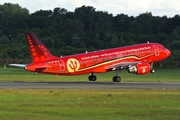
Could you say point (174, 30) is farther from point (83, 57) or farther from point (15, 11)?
point (83, 57)

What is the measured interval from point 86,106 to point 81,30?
12747cm

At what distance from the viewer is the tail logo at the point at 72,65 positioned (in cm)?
6078

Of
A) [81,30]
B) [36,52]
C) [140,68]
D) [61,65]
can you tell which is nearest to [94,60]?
[61,65]

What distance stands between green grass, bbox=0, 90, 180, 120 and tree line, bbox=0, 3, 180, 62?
6645 cm

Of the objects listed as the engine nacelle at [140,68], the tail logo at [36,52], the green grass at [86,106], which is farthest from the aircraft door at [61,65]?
the green grass at [86,106]

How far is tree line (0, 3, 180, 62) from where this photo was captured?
125m

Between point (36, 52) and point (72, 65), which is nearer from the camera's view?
point (36, 52)

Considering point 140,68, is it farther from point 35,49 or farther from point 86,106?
point 86,106

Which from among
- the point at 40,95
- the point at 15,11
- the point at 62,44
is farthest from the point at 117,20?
the point at 40,95

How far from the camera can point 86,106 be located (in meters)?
34.4

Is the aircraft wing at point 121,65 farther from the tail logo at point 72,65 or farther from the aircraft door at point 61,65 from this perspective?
the aircraft door at point 61,65

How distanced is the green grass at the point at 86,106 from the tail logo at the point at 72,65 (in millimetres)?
17321

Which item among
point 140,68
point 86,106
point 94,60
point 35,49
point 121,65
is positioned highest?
point 35,49

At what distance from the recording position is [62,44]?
135 meters
